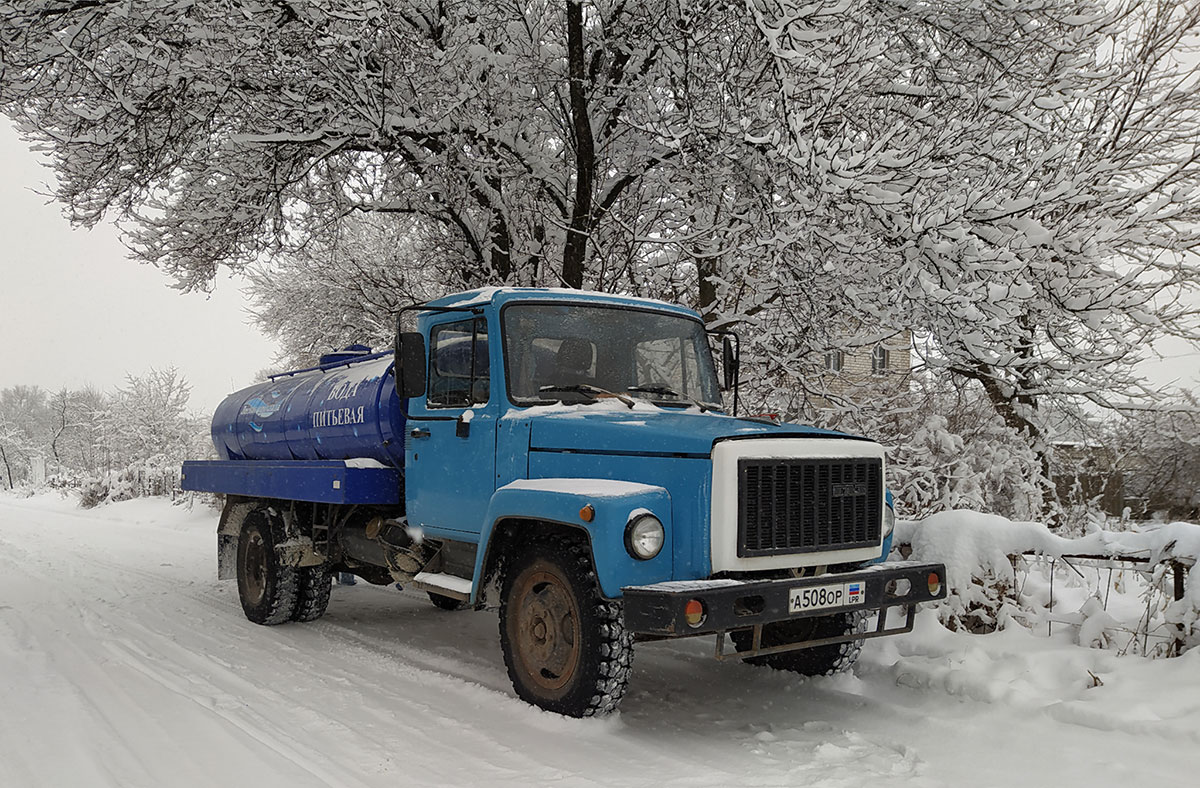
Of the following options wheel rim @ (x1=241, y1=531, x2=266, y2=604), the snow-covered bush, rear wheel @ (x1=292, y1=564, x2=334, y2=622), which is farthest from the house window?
wheel rim @ (x1=241, y1=531, x2=266, y2=604)

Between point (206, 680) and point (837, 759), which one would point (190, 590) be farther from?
point (837, 759)

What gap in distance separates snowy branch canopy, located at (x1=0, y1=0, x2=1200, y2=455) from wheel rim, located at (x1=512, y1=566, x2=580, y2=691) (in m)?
3.67

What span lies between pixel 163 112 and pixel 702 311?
19.5 feet

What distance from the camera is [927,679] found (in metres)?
5.25

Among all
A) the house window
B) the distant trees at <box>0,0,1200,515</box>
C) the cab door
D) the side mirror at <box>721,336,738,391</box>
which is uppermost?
the distant trees at <box>0,0,1200,515</box>

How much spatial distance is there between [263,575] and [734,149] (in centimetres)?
576

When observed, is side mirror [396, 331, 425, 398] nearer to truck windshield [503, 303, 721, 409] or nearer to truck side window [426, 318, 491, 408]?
truck side window [426, 318, 491, 408]

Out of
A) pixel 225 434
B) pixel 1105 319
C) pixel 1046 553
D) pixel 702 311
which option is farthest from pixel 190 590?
pixel 1105 319

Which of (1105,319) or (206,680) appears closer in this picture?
(206,680)

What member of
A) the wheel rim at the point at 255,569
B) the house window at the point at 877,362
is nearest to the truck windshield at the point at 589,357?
the wheel rim at the point at 255,569

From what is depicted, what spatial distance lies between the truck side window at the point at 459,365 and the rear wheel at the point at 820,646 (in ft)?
7.51

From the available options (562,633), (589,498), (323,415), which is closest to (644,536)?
(589,498)

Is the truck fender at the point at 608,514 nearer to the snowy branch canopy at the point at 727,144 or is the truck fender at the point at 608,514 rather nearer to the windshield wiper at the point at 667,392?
the windshield wiper at the point at 667,392

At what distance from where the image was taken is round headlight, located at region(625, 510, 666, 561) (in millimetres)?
4258
